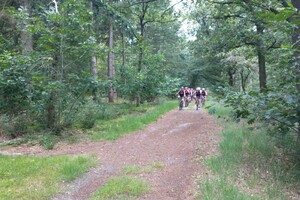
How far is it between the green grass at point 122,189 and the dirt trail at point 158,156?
171 millimetres

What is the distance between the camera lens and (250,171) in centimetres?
579

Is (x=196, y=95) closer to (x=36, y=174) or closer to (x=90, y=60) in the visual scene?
(x=90, y=60)

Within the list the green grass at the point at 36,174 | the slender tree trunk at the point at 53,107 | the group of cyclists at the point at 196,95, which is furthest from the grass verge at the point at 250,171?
the group of cyclists at the point at 196,95

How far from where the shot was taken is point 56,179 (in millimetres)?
5570

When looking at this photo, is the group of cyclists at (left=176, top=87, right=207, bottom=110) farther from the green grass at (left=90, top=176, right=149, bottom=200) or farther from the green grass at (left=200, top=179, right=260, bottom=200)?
the green grass at (left=200, top=179, right=260, bottom=200)

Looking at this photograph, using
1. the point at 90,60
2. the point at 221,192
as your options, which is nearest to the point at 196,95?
the point at 90,60

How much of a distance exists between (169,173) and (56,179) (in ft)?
8.19

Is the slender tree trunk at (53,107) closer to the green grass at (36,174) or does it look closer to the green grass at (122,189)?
the green grass at (36,174)

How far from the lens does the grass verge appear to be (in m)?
4.58

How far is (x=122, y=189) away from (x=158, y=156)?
249 cm

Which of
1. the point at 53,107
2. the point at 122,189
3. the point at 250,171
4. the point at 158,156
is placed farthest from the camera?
the point at 53,107

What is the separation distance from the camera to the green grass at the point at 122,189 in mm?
4703

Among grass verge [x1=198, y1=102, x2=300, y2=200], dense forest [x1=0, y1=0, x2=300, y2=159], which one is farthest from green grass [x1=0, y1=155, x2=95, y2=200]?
grass verge [x1=198, y1=102, x2=300, y2=200]

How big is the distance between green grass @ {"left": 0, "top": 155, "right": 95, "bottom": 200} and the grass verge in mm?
2928
